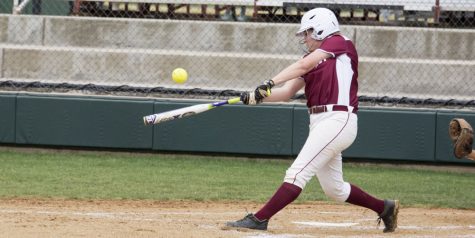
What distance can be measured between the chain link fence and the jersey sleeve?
18.6 ft

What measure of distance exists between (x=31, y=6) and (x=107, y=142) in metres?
4.15

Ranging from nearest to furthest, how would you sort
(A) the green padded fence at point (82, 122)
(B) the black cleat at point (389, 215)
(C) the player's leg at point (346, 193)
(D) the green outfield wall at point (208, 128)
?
(C) the player's leg at point (346, 193), (B) the black cleat at point (389, 215), (D) the green outfield wall at point (208, 128), (A) the green padded fence at point (82, 122)

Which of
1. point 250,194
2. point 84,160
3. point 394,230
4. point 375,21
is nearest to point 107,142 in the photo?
point 84,160

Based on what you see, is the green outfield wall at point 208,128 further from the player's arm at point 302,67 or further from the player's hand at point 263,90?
the player's arm at point 302,67

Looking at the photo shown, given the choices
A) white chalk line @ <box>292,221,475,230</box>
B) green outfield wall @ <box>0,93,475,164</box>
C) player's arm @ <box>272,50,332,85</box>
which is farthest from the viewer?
green outfield wall @ <box>0,93,475,164</box>

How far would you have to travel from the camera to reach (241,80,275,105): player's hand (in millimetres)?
6500

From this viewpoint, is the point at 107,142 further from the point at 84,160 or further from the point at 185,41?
the point at 185,41

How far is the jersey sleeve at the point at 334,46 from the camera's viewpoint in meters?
6.45

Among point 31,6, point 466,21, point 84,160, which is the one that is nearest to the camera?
point 84,160

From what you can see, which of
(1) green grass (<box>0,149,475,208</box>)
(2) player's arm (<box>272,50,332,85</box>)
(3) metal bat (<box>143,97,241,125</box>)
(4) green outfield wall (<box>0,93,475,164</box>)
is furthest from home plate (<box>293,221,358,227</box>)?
(4) green outfield wall (<box>0,93,475,164</box>)

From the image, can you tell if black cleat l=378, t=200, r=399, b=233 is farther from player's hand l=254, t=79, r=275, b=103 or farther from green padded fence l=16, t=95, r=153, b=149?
green padded fence l=16, t=95, r=153, b=149

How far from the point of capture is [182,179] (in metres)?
10.1

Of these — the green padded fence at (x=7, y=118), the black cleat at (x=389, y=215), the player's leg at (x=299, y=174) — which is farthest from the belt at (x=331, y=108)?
the green padded fence at (x=7, y=118)

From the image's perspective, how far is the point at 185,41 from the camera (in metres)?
13.7
